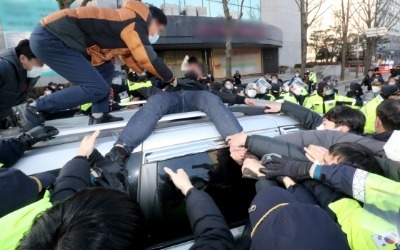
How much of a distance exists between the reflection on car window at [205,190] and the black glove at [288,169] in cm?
23

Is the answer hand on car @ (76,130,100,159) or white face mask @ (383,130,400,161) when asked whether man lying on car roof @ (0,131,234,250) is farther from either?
white face mask @ (383,130,400,161)

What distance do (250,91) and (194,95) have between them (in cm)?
506

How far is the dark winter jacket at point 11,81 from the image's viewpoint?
2.44 meters

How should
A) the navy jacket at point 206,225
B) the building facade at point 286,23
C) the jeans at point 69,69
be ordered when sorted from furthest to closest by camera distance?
the building facade at point 286,23, the jeans at point 69,69, the navy jacket at point 206,225

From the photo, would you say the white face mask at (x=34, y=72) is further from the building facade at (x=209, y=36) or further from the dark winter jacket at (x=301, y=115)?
the building facade at (x=209, y=36)

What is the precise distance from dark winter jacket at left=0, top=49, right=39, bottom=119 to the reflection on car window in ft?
4.95

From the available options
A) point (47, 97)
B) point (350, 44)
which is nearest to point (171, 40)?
point (47, 97)

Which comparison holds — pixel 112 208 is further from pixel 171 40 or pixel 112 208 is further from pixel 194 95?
pixel 171 40

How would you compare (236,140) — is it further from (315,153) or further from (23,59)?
(23,59)

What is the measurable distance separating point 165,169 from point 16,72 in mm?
1723

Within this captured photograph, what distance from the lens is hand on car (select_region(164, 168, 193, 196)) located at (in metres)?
1.50

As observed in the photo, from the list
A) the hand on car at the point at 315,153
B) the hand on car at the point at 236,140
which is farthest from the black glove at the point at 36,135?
the hand on car at the point at 315,153

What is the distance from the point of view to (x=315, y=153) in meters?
1.80

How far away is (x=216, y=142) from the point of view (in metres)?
1.83
